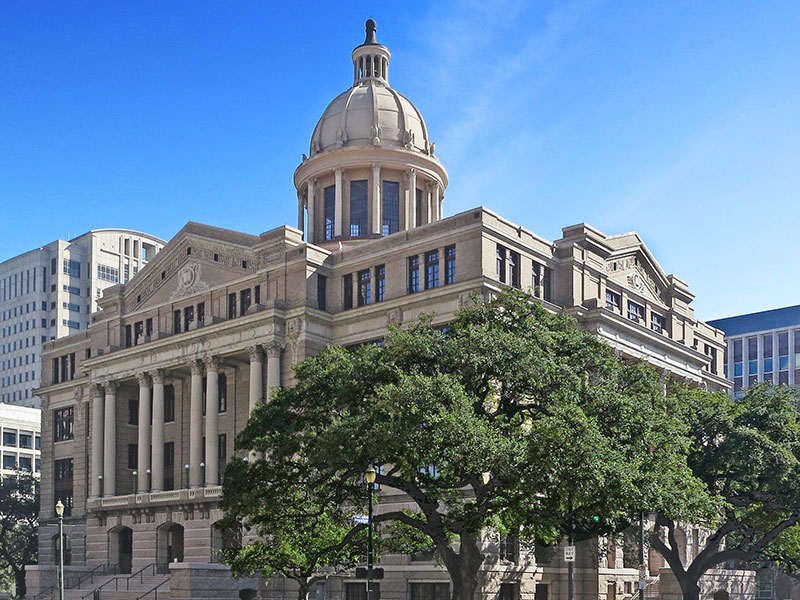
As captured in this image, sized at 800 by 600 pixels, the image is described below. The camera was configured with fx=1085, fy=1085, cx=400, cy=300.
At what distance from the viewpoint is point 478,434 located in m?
39.4

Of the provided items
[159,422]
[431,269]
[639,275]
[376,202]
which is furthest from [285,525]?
[376,202]

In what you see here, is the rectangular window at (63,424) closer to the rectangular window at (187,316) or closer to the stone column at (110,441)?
the stone column at (110,441)

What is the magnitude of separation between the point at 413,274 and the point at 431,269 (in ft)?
4.98

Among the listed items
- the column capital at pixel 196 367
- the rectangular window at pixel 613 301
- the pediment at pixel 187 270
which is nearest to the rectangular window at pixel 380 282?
the pediment at pixel 187 270

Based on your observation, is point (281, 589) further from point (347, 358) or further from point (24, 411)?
point (24, 411)

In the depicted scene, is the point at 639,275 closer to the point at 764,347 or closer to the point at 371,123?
the point at 371,123

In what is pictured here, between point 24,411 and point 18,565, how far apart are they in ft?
142

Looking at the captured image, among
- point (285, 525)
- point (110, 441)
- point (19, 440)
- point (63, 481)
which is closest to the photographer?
point (285, 525)

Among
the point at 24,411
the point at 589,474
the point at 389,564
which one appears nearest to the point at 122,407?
the point at 389,564

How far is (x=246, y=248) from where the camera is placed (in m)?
75.2

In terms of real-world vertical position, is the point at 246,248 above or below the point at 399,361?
above

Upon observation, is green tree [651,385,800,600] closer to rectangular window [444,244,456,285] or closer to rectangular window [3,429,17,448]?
rectangular window [444,244,456,285]

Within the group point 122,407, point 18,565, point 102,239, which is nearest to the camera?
point 122,407

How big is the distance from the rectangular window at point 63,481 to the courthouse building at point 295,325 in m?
0.19
